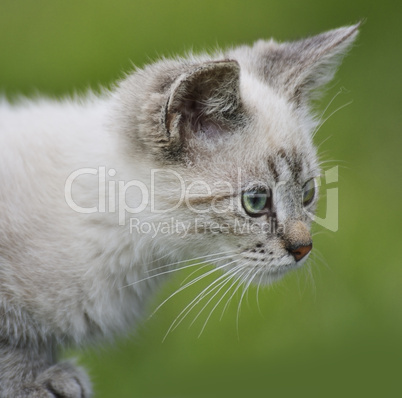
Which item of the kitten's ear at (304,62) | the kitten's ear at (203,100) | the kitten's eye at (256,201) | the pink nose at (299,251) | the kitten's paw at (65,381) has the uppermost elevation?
the kitten's ear at (304,62)

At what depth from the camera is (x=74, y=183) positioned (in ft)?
7.64

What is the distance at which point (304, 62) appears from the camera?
240 centimetres

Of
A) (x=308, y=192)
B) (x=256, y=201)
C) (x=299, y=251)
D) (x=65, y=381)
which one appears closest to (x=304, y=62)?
(x=308, y=192)

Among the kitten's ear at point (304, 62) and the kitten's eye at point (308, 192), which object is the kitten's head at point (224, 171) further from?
the kitten's ear at point (304, 62)

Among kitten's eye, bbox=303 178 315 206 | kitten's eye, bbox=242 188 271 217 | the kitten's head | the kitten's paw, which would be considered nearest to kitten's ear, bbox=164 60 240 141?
the kitten's head

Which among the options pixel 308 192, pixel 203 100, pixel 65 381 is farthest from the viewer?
pixel 308 192

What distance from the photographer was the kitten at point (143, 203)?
218 centimetres

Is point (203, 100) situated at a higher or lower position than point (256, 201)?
higher

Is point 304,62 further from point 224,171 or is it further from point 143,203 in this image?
point 143,203

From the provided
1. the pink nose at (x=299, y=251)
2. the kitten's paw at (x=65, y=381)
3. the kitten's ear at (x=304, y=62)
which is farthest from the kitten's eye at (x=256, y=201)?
the kitten's paw at (x=65, y=381)

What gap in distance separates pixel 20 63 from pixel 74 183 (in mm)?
2070

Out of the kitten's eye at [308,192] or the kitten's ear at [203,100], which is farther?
the kitten's eye at [308,192]

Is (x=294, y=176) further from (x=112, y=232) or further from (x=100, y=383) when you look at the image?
(x=100, y=383)

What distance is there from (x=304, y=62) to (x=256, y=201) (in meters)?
0.52
